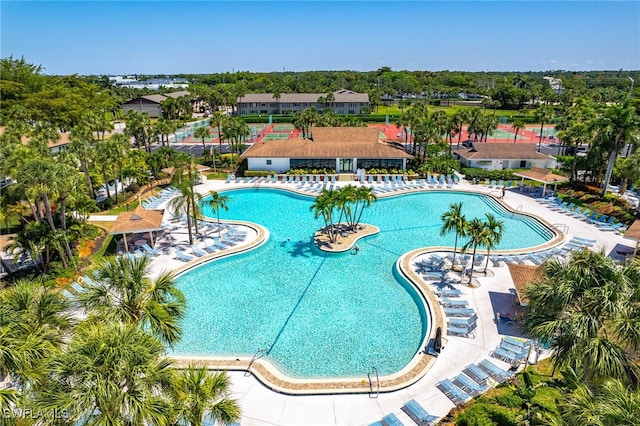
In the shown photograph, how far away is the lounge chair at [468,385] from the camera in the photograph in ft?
48.0

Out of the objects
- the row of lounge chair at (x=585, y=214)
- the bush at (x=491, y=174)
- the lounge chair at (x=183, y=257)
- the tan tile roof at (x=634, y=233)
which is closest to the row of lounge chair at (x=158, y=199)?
the lounge chair at (x=183, y=257)

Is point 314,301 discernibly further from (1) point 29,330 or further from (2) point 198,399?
(1) point 29,330

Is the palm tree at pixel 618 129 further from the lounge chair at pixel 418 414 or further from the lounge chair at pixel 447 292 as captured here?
the lounge chair at pixel 418 414

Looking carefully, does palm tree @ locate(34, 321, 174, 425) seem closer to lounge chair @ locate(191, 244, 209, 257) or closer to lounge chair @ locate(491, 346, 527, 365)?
lounge chair @ locate(491, 346, 527, 365)

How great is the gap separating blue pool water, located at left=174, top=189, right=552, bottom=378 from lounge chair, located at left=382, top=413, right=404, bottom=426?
9.98ft

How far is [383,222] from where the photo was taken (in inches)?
1282

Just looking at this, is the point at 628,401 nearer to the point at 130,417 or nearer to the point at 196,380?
the point at 196,380

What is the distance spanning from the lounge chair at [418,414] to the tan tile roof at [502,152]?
37779mm

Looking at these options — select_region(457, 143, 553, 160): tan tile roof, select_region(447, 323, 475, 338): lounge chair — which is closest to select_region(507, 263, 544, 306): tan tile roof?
select_region(447, 323, 475, 338): lounge chair

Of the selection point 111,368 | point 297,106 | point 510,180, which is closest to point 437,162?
point 510,180

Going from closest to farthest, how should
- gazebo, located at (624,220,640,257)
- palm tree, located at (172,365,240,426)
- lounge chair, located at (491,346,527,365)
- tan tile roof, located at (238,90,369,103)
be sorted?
palm tree, located at (172,365,240,426), lounge chair, located at (491,346,527,365), gazebo, located at (624,220,640,257), tan tile roof, located at (238,90,369,103)

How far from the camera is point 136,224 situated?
26.4 metres

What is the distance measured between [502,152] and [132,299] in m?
46.1

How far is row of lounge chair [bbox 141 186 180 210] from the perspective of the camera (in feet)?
115
